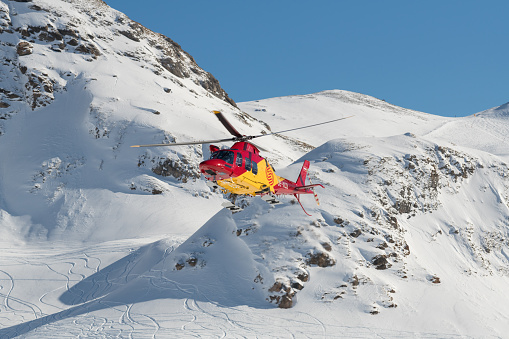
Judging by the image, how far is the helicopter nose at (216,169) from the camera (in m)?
23.5

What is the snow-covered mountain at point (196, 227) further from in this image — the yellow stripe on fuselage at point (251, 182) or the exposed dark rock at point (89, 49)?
the yellow stripe on fuselage at point (251, 182)

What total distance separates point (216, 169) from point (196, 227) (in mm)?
35018

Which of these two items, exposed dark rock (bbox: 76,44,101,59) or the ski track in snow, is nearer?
the ski track in snow

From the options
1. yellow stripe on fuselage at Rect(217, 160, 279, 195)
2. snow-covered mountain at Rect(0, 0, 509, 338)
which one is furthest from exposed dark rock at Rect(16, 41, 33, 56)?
yellow stripe on fuselage at Rect(217, 160, 279, 195)

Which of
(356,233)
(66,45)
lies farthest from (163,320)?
(66,45)

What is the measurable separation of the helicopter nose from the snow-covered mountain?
1407 centimetres

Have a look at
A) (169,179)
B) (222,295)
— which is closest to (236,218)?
(222,295)

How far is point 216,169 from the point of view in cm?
2361

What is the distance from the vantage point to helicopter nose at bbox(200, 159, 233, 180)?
925 inches

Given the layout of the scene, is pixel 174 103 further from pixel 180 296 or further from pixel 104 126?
pixel 180 296

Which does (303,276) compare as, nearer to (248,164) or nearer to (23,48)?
(248,164)

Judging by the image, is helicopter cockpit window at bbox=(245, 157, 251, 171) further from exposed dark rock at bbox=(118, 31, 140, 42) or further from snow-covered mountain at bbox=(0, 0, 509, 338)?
exposed dark rock at bbox=(118, 31, 140, 42)

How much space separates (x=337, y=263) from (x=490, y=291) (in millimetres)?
13567

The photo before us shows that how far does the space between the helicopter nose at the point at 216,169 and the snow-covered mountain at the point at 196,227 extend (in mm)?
14069
